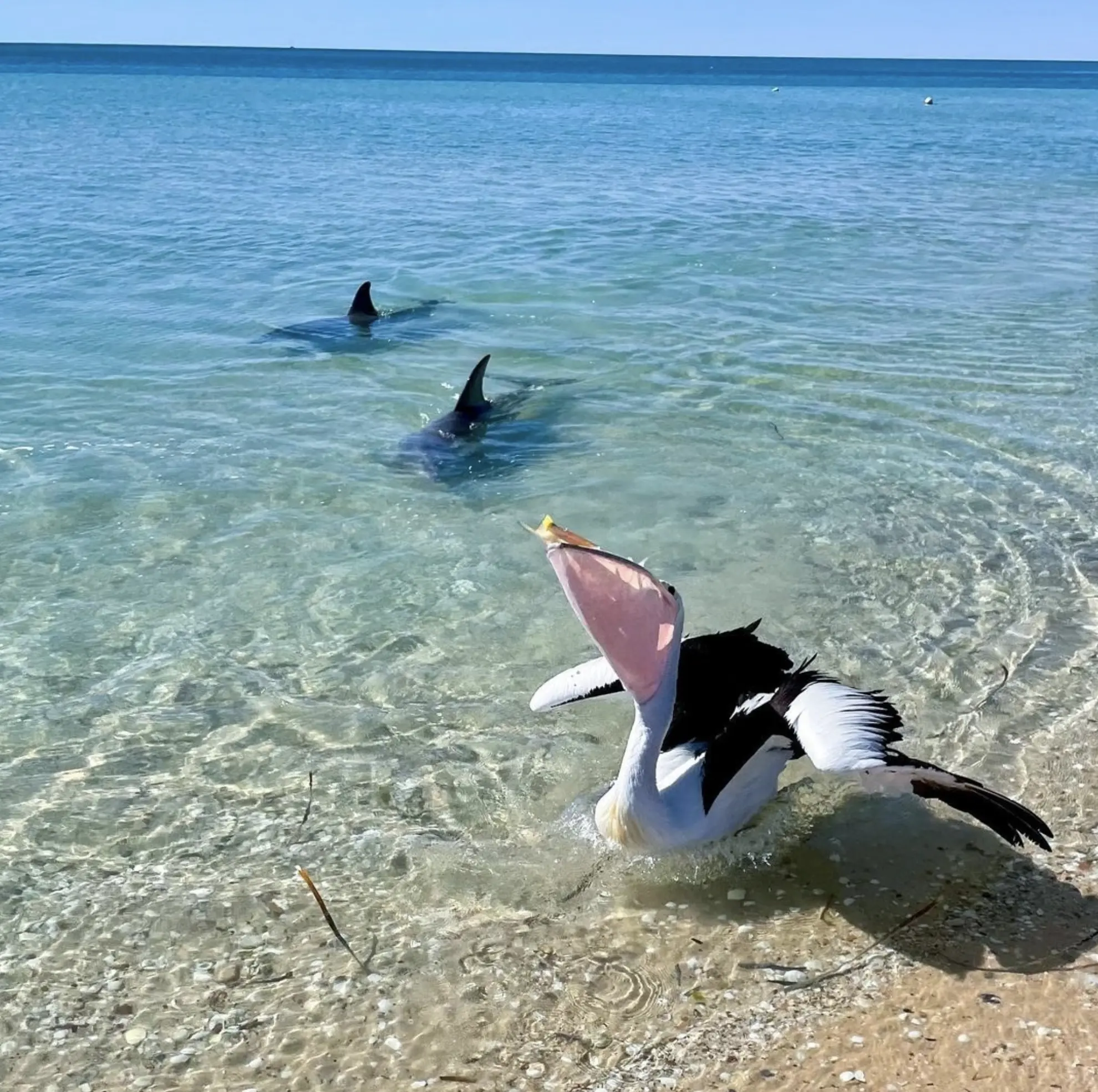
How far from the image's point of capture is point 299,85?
202 ft

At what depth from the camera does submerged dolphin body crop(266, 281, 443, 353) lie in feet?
30.8

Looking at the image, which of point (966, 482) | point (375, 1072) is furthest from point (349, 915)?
point (966, 482)

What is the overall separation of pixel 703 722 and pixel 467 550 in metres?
2.34

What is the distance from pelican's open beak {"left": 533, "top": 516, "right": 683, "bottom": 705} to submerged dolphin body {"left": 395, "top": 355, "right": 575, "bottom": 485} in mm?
3632

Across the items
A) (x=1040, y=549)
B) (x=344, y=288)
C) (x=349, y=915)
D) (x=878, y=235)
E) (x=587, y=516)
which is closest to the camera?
(x=349, y=915)

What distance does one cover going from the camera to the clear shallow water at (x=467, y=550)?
3.50 m

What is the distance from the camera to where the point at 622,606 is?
279 cm

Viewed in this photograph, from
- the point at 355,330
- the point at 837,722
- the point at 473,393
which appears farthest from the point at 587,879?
the point at 355,330

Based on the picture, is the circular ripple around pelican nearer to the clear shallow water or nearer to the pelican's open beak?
the clear shallow water

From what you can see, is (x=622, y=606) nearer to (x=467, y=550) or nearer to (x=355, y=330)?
(x=467, y=550)

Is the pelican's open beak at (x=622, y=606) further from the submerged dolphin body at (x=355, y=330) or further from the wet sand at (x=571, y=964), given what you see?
the submerged dolphin body at (x=355, y=330)

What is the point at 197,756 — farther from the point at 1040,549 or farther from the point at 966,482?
the point at 966,482

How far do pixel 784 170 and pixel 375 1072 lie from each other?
20.5 meters

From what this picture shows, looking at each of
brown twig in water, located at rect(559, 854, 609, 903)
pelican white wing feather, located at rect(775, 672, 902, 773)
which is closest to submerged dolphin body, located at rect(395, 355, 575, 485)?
brown twig in water, located at rect(559, 854, 609, 903)
